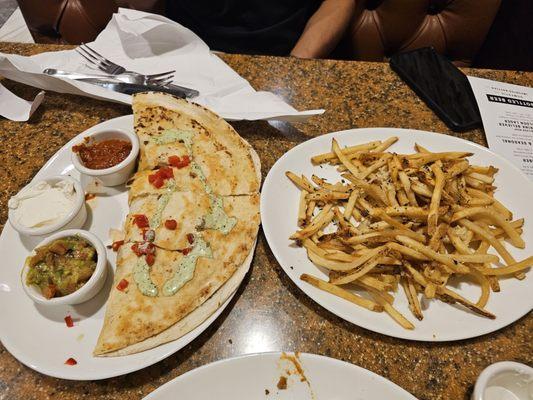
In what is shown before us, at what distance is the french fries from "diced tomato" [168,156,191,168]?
1.54ft

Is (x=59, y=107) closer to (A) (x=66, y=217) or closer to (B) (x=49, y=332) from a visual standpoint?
(A) (x=66, y=217)

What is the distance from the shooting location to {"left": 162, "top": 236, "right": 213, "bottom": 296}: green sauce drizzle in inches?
54.9

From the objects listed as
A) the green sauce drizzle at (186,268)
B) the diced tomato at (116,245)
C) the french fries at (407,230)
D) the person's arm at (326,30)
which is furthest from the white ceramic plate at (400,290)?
the person's arm at (326,30)

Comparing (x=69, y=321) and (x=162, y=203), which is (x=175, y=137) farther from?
(x=69, y=321)

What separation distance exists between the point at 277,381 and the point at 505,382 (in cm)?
69

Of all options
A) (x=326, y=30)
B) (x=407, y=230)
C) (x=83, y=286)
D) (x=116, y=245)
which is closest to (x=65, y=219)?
(x=116, y=245)

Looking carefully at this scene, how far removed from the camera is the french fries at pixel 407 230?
1345 mm

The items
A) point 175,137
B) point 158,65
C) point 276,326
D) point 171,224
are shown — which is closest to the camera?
point 276,326

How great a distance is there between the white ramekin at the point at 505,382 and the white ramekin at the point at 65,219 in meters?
1.53

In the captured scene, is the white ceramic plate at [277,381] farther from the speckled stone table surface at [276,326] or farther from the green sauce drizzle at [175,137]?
the green sauce drizzle at [175,137]

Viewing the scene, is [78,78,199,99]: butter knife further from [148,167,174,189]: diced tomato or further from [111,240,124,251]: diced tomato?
[111,240,124,251]: diced tomato

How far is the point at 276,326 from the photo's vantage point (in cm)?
142

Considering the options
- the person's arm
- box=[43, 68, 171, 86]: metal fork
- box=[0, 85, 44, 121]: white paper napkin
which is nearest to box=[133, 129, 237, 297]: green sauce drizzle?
box=[43, 68, 171, 86]: metal fork

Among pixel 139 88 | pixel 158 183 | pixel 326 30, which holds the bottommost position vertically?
pixel 158 183
